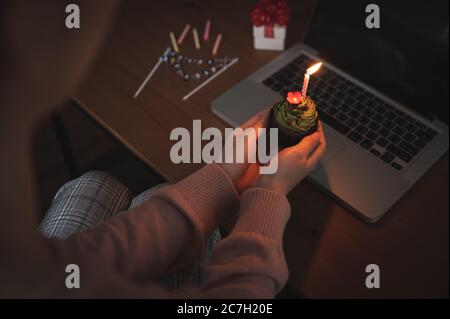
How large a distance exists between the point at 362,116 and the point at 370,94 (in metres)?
0.07

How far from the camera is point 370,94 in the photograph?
0.88 meters

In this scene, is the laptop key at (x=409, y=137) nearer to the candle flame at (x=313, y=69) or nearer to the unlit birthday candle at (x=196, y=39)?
the candle flame at (x=313, y=69)

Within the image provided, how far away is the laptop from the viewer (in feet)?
2.45

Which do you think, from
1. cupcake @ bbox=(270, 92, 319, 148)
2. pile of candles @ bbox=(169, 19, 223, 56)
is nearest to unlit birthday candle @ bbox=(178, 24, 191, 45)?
pile of candles @ bbox=(169, 19, 223, 56)

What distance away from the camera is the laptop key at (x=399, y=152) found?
0.78m

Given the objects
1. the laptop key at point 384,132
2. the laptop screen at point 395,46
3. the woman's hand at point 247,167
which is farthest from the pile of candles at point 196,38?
the laptop key at point 384,132

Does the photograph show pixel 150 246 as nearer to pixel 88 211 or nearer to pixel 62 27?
pixel 88 211

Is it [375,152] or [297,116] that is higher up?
[297,116]

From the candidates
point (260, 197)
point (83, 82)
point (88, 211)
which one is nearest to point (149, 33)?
point (83, 82)

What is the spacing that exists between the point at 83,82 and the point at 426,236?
0.79 meters

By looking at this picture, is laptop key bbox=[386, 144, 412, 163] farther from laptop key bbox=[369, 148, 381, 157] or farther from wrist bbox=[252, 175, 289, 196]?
wrist bbox=[252, 175, 289, 196]

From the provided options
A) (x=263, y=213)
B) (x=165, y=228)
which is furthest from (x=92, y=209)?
(x=263, y=213)

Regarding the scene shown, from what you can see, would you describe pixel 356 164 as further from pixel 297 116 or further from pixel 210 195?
pixel 210 195

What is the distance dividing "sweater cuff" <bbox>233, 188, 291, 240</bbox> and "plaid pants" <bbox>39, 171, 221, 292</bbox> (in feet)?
0.53
